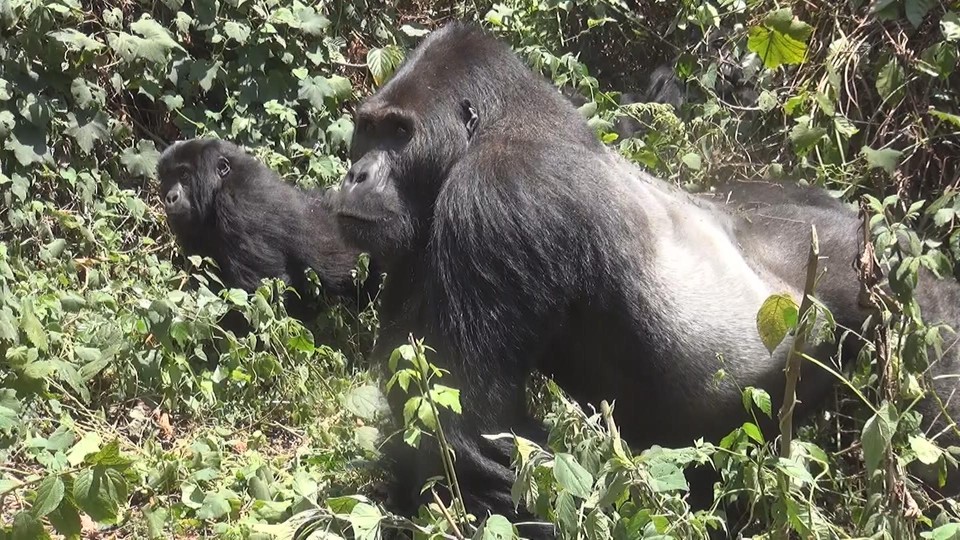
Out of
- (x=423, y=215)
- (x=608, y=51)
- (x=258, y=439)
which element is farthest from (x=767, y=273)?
(x=608, y=51)

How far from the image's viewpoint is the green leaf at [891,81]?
4305mm

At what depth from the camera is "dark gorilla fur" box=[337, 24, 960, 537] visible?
3.23 m

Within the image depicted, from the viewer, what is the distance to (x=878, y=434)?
2.55m

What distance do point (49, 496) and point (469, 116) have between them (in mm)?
1726

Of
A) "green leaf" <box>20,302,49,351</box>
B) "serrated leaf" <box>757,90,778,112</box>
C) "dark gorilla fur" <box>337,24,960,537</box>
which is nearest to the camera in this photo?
"dark gorilla fur" <box>337,24,960,537</box>

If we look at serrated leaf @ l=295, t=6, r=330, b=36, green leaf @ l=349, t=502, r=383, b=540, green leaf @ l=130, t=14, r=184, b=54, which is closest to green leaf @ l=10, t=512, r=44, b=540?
green leaf @ l=349, t=502, r=383, b=540

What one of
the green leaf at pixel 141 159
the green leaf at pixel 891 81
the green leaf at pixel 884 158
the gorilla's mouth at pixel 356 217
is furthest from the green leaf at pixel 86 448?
the green leaf at pixel 141 159

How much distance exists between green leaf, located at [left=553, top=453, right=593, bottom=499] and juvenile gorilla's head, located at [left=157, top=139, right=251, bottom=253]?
12.9ft

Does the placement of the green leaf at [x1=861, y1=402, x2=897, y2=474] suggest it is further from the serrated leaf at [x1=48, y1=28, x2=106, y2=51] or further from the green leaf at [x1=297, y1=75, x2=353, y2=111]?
the serrated leaf at [x1=48, y1=28, x2=106, y2=51]

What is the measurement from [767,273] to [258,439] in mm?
1883

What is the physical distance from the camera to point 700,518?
257 cm

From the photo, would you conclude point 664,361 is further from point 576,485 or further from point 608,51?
point 608,51

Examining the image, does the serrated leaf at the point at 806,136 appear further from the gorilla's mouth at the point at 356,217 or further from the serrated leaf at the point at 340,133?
the serrated leaf at the point at 340,133

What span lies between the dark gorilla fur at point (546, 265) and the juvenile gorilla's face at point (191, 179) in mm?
2329
